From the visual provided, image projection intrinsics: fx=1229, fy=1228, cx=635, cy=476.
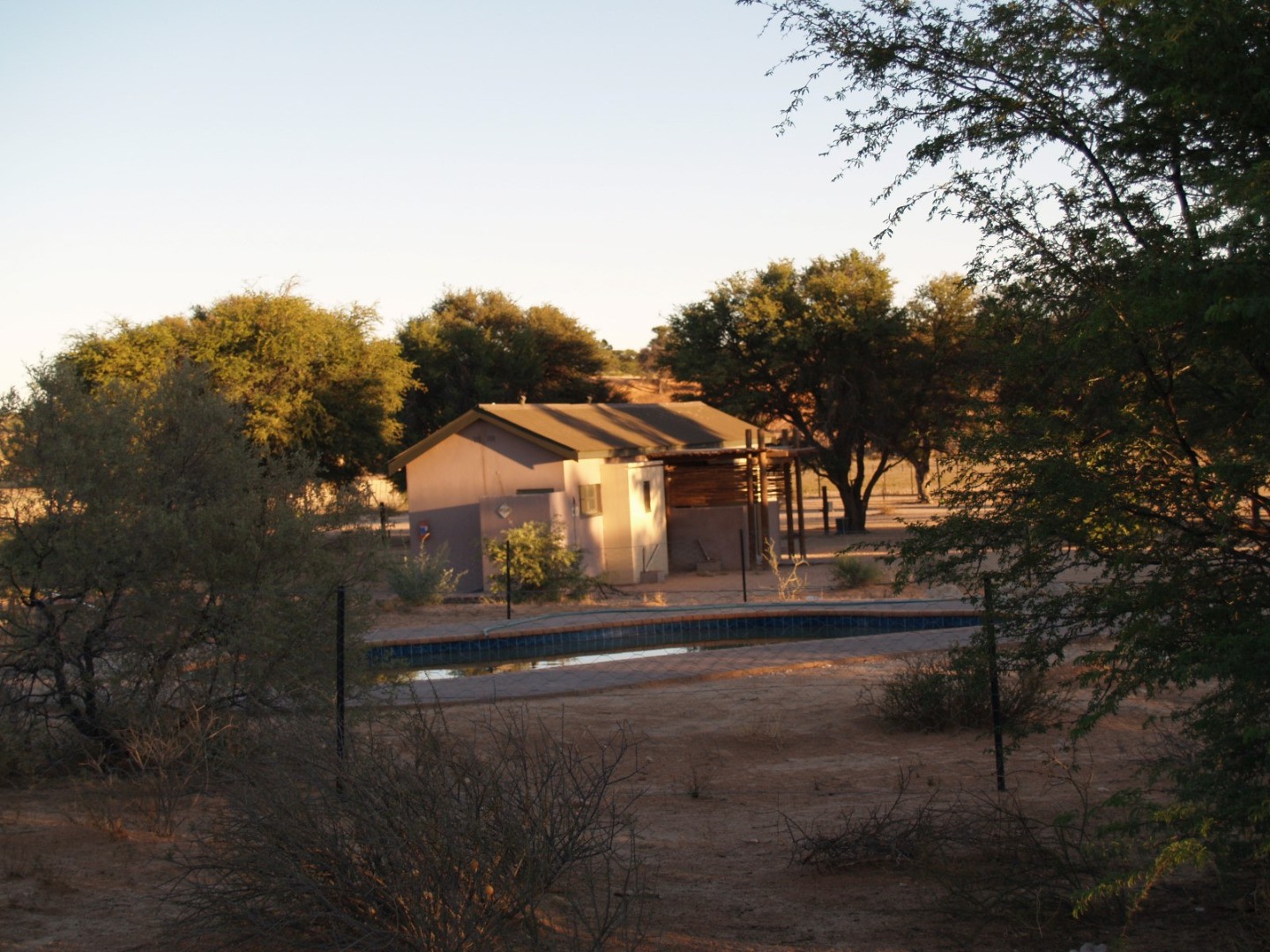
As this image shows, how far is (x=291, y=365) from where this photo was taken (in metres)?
33.2

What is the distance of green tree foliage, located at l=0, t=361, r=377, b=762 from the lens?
25.9ft

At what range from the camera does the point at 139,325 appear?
108 feet

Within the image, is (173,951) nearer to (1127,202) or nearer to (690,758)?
(690,758)

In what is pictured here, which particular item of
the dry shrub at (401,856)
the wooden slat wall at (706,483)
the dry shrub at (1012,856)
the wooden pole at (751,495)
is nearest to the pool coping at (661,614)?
the wooden pole at (751,495)

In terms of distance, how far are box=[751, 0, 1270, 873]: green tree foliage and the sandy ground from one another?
1221 mm

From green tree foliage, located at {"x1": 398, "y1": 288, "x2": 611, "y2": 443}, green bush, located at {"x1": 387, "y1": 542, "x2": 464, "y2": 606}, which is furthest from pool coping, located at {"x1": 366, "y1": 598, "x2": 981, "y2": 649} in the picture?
green tree foliage, located at {"x1": 398, "y1": 288, "x2": 611, "y2": 443}

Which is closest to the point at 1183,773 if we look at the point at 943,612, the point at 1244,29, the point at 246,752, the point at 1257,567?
the point at 1257,567

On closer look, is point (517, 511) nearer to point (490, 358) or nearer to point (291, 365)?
point (291, 365)

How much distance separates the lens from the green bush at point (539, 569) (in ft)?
71.5

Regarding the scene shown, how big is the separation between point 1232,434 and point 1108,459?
2.03ft

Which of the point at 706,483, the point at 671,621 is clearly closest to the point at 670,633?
the point at 671,621

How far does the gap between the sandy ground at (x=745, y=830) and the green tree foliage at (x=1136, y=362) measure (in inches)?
48.1

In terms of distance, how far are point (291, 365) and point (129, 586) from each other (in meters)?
26.2

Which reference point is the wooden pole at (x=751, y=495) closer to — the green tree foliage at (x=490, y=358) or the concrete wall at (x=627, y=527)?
the concrete wall at (x=627, y=527)
